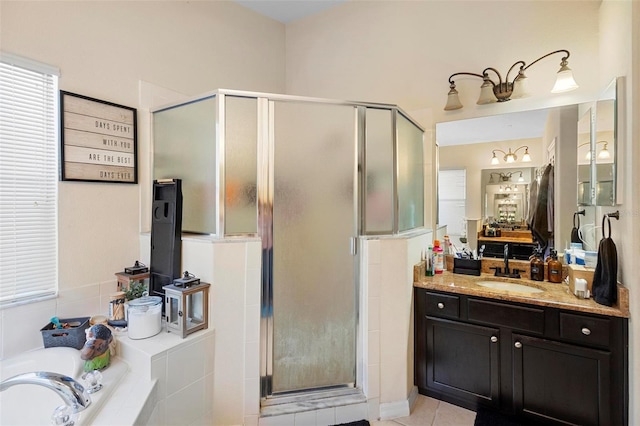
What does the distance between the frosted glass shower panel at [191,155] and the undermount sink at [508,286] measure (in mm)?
1935

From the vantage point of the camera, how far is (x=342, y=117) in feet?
6.47

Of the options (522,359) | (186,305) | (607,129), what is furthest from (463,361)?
(186,305)

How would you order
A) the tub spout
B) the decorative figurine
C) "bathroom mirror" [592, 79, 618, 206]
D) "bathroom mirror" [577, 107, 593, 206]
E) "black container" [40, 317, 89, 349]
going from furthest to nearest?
"bathroom mirror" [577, 107, 593, 206], "bathroom mirror" [592, 79, 618, 206], "black container" [40, 317, 89, 349], the decorative figurine, the tub spout

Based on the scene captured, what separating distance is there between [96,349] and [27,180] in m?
0.96

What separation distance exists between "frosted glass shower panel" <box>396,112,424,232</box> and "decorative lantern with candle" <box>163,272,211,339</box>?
133cm

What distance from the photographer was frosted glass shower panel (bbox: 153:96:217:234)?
1.84m

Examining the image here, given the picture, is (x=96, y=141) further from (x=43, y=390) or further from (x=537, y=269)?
(x=537, y=269)

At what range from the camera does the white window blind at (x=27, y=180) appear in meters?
1.56

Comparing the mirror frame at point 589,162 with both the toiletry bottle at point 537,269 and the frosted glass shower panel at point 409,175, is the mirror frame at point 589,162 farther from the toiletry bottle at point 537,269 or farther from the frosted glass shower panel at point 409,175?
the frosted glass shower panel at point 409,175

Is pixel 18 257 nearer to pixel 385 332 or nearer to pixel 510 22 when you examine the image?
pixel 385 332

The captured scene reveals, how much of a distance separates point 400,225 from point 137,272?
176cm

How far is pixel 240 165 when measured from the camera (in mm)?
1811

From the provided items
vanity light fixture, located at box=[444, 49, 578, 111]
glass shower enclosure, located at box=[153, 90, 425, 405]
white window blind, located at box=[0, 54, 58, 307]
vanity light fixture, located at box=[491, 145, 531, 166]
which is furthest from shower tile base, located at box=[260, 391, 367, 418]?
vanity light fixture, located at box=[444, 49, 578, 111]

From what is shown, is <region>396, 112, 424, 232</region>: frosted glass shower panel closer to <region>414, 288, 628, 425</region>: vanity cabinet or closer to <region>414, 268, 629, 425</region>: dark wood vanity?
<region>414, 268, 629, 425</region>: dark wood vanity
